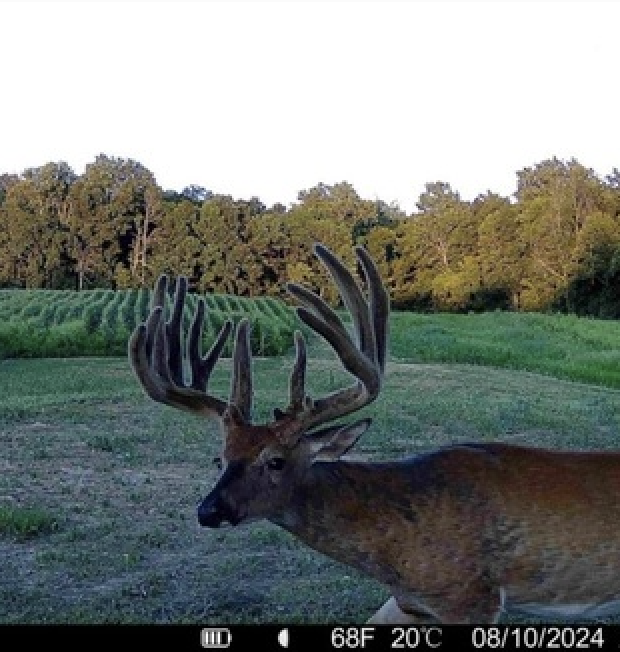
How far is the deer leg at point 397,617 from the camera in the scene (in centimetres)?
260

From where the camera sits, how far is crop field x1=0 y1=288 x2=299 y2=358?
15.2m

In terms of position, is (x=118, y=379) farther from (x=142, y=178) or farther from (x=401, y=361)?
(x=142, y=178)

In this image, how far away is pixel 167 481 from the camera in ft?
19.5

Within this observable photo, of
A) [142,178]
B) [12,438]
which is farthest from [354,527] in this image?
[142,178]

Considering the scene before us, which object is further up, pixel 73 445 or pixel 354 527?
pixel 354 527

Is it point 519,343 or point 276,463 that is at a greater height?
point 276,463

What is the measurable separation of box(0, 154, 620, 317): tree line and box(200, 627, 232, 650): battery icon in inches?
484

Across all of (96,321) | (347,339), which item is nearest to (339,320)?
(347,339)

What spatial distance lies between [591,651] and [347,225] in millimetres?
25256

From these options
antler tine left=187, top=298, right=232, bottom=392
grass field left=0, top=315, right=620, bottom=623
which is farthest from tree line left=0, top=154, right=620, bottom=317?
antler tine left=187, top=298, right=232, bottom=392

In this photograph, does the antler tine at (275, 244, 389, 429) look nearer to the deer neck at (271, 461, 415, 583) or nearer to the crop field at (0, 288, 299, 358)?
the deer neck at (271, 461, 415, 583)

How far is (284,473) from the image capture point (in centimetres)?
253

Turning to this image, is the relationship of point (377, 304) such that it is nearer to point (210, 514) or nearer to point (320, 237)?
point (210, 514)

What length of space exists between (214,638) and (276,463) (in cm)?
46
